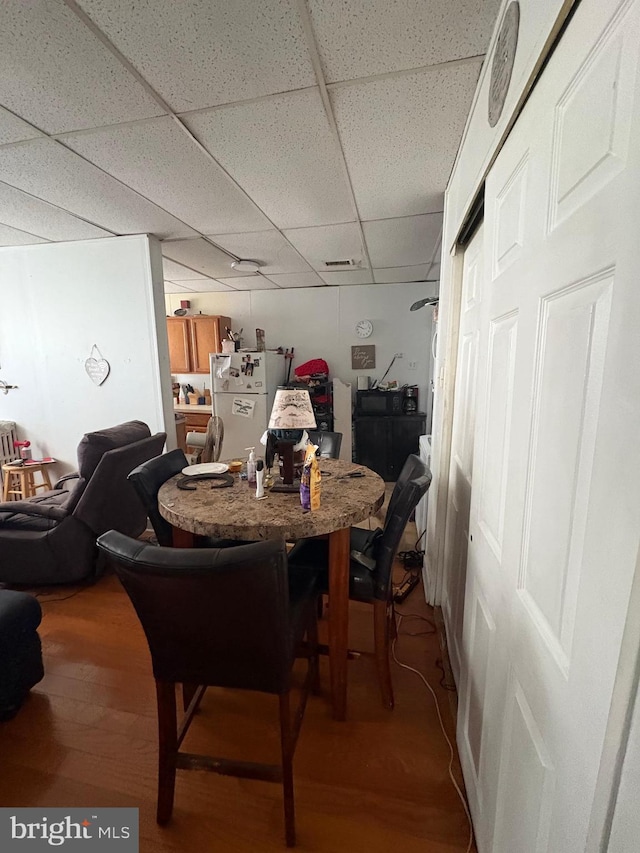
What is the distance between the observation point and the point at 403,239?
9.69 ft

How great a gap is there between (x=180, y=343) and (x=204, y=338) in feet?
1.20

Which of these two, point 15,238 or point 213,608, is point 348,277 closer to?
point 15,238

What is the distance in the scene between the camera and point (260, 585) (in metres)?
0.85

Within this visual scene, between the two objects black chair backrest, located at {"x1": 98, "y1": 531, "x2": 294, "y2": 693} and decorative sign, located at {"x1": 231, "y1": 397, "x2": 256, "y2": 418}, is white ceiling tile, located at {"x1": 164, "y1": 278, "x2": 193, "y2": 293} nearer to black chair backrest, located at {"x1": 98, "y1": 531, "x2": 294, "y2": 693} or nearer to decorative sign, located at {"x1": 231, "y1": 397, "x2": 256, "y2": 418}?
decorative sign, located at {"x1": 231, "y1": 397, "x2": 256, "y2": 418}

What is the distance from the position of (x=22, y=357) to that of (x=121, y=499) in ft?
6.84

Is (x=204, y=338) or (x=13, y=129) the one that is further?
(x=204, y=338)

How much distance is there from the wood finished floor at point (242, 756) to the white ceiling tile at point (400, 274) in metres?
3.58

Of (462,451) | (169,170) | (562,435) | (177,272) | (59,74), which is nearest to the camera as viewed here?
(562,435)

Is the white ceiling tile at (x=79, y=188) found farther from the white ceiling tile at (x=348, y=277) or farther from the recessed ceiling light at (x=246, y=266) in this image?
the white ceiling tile at (x=348, y=277)

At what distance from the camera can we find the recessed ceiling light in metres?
3.53

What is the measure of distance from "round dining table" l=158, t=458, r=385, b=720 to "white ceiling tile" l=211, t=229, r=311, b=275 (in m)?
2.19

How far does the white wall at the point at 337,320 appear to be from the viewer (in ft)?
15.3

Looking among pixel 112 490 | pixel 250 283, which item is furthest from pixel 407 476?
pixel 250 283

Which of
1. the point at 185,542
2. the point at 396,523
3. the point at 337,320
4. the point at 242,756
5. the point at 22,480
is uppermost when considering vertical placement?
the point at 337,320
